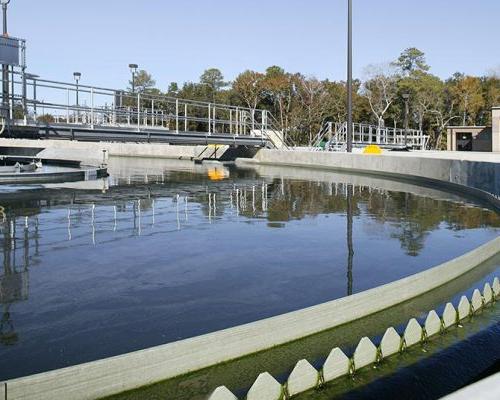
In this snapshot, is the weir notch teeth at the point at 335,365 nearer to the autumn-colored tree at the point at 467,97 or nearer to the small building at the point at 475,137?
the small building at the point at 475,137

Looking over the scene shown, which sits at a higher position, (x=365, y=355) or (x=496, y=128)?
(x=496, y=128)

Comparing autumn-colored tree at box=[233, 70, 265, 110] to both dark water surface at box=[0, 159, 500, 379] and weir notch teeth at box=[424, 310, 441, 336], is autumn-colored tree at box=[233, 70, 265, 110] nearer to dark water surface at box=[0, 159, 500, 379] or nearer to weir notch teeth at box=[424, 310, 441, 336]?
dark water surface at box=[0, 159, 500, 379]

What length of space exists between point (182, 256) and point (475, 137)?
158ft

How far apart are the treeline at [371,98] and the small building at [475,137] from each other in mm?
6676

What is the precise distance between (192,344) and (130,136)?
20.4 meters

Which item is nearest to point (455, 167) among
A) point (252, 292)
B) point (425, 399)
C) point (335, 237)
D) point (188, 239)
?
point (335, 237)

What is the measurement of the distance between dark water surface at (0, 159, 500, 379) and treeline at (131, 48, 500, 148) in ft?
130

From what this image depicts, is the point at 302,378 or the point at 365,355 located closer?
the point at 302,378

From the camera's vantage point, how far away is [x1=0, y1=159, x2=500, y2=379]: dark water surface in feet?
19.4

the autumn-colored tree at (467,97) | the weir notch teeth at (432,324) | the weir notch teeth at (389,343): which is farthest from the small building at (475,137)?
the weir notch teeth at (389,343)

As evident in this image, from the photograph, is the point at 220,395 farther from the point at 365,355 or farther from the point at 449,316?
the point at 449,316

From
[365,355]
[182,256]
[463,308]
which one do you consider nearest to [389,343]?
[365,355]

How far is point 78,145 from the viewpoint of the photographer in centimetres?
3819

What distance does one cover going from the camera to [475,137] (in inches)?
2035
